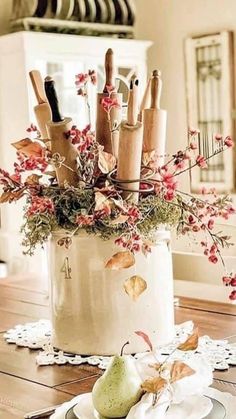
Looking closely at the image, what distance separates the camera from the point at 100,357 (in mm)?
1489

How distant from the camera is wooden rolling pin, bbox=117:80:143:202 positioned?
1391 mm

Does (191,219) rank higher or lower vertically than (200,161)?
lower

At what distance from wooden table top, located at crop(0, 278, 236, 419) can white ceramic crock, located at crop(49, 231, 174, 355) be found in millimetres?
76

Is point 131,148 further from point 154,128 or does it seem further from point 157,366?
point 157,366

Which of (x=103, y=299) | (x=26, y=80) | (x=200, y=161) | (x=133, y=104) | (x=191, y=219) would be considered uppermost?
(x=26, y=80)

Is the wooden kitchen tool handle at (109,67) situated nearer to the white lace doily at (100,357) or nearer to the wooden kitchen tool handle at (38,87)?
the wooden kitchen tool handle at (38,87)

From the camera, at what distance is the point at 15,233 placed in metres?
4.42

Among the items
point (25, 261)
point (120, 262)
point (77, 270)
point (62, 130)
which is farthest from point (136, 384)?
point (25, 261)

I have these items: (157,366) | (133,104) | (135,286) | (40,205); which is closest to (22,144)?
(40,205)

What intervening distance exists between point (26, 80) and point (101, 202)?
2971 mm

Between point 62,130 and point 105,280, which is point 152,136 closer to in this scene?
point 62,130

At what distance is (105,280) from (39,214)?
173 mm

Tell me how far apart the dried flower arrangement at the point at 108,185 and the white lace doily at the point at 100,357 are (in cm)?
19

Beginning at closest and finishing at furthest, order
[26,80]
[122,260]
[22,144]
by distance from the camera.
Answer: [122,260]
[22,144]
[26,80]
